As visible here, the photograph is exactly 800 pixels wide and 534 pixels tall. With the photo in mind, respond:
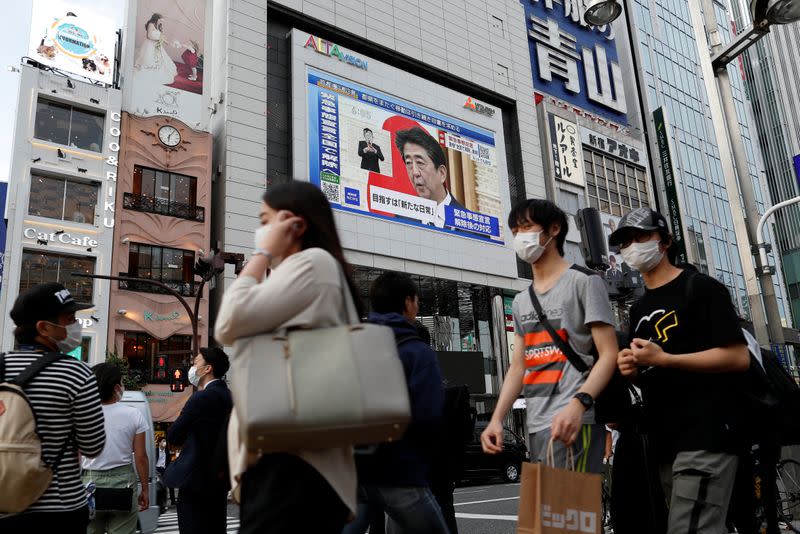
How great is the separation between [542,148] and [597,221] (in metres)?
30.4

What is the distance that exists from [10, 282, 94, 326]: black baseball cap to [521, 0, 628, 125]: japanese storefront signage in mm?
42032

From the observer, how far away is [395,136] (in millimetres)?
31875

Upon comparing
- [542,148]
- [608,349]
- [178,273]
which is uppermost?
[542,148]

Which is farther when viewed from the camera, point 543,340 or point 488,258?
point 488,258

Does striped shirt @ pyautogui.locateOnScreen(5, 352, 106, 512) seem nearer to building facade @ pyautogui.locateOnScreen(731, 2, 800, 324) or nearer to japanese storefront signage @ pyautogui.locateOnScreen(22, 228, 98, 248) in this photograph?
japanese storefront signage @ pyautogui.locateOnScreen(22, 228, 98, 248)

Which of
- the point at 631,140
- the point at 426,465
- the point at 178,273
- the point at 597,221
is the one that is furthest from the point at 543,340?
the point at 631,140

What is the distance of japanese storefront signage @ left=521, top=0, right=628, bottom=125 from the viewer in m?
43.4

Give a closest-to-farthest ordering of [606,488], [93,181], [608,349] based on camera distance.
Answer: [608,349] → [606,488] → [93,181]

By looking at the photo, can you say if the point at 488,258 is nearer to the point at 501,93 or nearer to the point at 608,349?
the point at 501,93

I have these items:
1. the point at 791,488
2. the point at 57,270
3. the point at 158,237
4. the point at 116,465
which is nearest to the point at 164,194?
the point at 158,237

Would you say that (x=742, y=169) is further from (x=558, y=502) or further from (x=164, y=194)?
(x=164, y=194)

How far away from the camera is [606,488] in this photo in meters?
7.22

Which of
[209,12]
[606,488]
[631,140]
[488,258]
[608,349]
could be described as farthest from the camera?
[631,140]

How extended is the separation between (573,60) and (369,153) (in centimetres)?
2120
